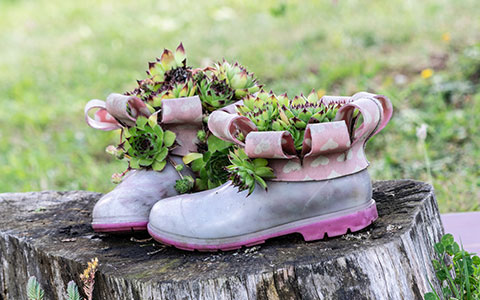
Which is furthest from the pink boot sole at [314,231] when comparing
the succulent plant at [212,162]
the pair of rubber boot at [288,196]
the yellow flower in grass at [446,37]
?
the yellow flower in grass at [446,37]

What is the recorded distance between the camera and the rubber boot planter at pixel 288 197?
1293 mm

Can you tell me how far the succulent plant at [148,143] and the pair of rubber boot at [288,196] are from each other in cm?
18

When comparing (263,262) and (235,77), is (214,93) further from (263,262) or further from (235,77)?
(263,262)

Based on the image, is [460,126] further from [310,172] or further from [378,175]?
[310,172]

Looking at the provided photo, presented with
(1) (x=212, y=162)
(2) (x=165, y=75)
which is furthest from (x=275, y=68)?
(1) (x=212, y=162)

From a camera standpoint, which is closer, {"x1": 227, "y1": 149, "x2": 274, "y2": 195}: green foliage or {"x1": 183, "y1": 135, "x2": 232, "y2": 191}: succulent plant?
{"x1": 227, "y1": 149, "x2": 274, "y2": 195}: green foliage

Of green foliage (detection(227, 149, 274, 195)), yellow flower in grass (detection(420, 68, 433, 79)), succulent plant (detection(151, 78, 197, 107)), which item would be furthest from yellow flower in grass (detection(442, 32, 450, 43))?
green foliage (detection(227, 149, 274, 195))

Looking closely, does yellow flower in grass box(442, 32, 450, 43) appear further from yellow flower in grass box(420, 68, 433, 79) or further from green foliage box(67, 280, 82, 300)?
green foliage box(67, 280, 82, 300)

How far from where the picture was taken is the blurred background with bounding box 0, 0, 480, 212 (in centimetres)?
320

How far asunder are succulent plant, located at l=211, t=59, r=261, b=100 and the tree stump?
421mm

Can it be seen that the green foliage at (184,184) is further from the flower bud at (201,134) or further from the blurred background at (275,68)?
the blurred background at (275,68)

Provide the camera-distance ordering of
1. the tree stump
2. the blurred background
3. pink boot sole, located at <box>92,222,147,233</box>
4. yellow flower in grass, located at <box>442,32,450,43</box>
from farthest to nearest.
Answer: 1. yellow flower in grass, located at <box>442,32,450,43</box>
2. the blurred background
3. pink boot sole, located at <box>92,222,147,233</box>
4. the tree stump

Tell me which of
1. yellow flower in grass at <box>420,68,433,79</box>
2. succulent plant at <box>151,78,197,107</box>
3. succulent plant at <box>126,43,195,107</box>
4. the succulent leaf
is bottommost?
the succulent leaf

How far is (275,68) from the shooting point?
441 cm
